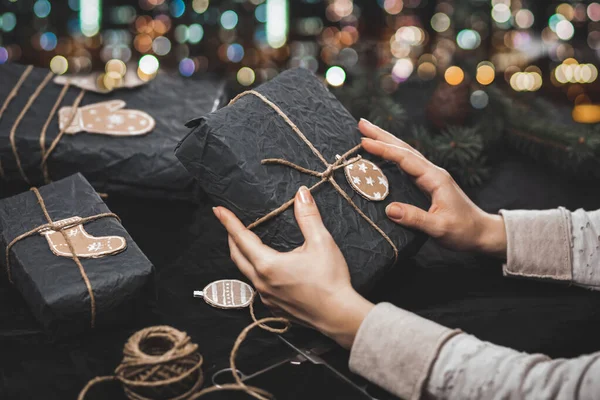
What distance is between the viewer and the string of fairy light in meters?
2.14

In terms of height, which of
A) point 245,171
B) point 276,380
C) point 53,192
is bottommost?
point 276,380

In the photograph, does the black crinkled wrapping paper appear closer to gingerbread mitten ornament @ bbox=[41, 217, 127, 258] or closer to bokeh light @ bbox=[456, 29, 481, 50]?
gingerbread mitten ornament @ bbox=[41, 217, 127, 258]

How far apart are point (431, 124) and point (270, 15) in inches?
36.0

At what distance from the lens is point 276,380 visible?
0.87 m

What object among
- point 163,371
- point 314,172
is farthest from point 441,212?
point 163,371

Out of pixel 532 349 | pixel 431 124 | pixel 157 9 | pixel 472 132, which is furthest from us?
pixel 157 9

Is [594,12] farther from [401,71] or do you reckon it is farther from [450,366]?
[450,366]

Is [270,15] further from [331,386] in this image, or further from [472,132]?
[331,386]

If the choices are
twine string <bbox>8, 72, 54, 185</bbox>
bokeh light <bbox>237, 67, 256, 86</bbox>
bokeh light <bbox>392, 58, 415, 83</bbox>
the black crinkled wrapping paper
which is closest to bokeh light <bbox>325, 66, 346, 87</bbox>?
bokeh light <bbox>392, 58, 415, 83</bbox>

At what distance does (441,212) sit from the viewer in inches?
41.9

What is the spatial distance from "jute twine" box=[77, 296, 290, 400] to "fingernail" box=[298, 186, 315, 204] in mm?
242

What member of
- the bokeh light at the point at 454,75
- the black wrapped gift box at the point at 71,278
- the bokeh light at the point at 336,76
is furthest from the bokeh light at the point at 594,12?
the black wrapped gift box at the point at 71,278

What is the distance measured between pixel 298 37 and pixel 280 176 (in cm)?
151

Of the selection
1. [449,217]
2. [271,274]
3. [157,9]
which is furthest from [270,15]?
[271,274]
